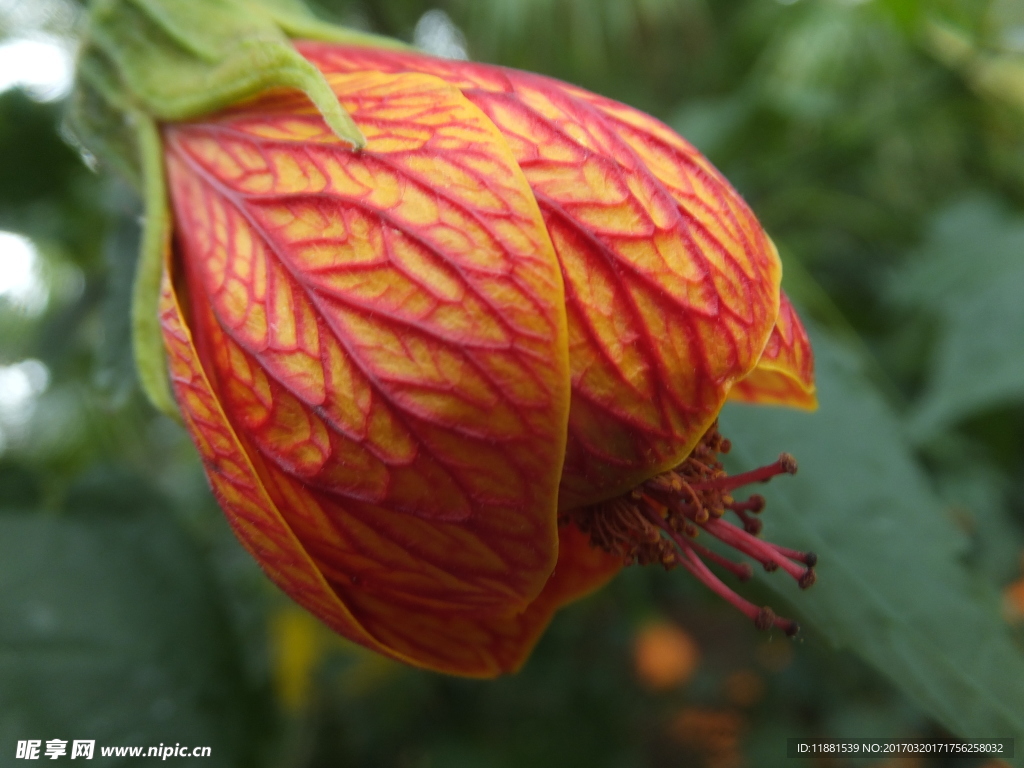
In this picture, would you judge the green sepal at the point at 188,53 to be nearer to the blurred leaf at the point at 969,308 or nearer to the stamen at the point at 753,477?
the stamen at the point at 753,477

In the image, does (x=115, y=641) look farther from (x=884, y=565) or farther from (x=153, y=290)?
(x=884, y=565)

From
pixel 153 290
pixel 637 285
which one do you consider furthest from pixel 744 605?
pixel 153 290

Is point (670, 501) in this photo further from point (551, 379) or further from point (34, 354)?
point (34, 354)

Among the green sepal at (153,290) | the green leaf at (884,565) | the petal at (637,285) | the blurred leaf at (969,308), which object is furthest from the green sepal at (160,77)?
the blurred leaf at (969,308)

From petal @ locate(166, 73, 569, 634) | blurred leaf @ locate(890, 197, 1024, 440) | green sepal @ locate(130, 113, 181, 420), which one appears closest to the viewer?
petal @ locate(166, 73, 569, 634)

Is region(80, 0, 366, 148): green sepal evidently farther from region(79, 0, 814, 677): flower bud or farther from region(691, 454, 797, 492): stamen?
region(691, 454, 797, 492): stamen

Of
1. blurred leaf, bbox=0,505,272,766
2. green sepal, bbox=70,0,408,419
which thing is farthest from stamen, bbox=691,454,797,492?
blurred leaf, bbox=0,505,272,766
